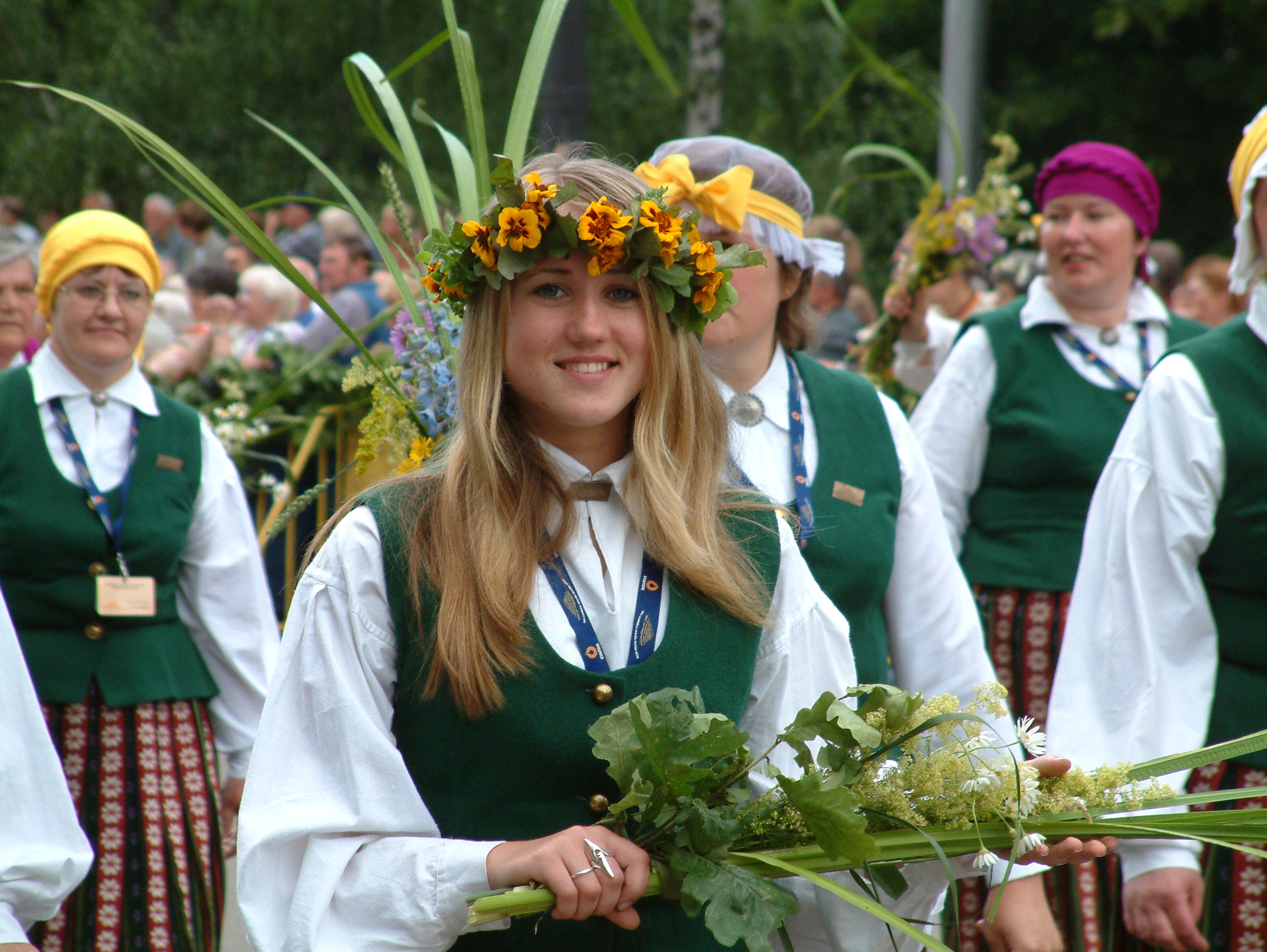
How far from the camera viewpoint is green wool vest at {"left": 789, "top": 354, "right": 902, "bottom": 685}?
3002 millimetres

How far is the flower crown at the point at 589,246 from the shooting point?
2152 millimetres

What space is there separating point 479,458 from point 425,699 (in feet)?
1.18

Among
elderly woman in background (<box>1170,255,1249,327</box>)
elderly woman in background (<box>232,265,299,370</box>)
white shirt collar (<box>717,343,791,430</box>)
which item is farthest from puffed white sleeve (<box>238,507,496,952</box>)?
elderly woman in background (<box>1170,255,1249,327</box>)

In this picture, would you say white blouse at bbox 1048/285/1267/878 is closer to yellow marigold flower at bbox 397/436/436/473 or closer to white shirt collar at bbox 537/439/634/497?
white shirt collar at bbox 537/439/634/497

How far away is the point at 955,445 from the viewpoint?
4293 millimetres

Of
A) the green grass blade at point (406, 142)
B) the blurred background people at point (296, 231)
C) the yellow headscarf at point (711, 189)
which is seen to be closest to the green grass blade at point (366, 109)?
the green grass blade at point (406, 142)

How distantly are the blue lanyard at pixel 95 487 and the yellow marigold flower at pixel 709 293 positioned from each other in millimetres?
2326

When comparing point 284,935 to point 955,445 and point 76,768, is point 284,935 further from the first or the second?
point 955,445

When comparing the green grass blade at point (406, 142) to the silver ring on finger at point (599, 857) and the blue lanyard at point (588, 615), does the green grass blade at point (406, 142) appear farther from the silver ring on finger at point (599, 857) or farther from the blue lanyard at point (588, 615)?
the silver ring on finger at point (599, 857)

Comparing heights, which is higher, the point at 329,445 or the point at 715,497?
the point at 329,445

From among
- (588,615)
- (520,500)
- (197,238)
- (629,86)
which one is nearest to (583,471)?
(520,500)

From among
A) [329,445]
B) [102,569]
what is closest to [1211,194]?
[329,445]

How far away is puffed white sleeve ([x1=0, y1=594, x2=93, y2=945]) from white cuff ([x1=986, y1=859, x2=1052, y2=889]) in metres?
1.36

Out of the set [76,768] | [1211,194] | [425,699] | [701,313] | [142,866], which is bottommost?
[142,866]
